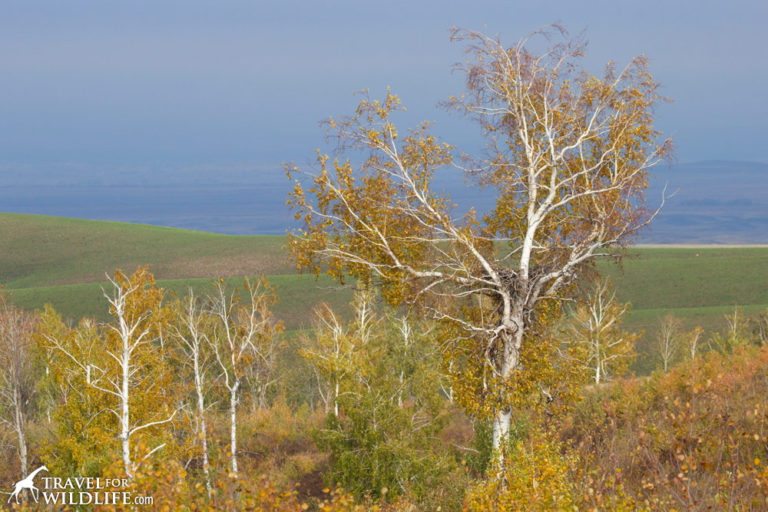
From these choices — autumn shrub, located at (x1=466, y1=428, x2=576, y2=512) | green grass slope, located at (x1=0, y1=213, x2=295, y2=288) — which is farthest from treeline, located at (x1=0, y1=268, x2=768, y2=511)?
green grass slope, located at (x1=0, y1=213, x2=295, y2=288)

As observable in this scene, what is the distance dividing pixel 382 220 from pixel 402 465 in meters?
11.5

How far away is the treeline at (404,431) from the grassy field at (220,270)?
56.6 meters

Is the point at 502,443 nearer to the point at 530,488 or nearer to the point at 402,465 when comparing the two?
the point at 530,488

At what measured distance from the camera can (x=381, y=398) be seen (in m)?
25.2

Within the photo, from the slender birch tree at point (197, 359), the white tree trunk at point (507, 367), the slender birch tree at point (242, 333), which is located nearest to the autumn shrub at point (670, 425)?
the white tree trunk at point (507, 367)

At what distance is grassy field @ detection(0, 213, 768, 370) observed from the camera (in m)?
111

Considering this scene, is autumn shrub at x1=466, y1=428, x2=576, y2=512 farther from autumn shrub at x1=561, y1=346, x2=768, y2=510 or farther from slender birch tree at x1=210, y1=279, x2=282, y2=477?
slender birch tree at x1=210, y1=279, x2=282, y2=477

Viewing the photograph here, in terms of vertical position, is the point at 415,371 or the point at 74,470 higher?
the point at 415,371

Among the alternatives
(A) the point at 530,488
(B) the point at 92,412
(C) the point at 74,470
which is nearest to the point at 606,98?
(A) the point at 530,488

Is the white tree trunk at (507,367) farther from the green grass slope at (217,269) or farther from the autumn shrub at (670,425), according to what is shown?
the green grass slope at (217,269)

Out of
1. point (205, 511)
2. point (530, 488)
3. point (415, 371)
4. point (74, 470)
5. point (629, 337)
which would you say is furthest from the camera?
point (629, 337)

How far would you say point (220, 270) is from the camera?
149 metres

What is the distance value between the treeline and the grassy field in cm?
5662

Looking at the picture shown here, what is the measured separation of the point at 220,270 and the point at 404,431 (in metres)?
128
